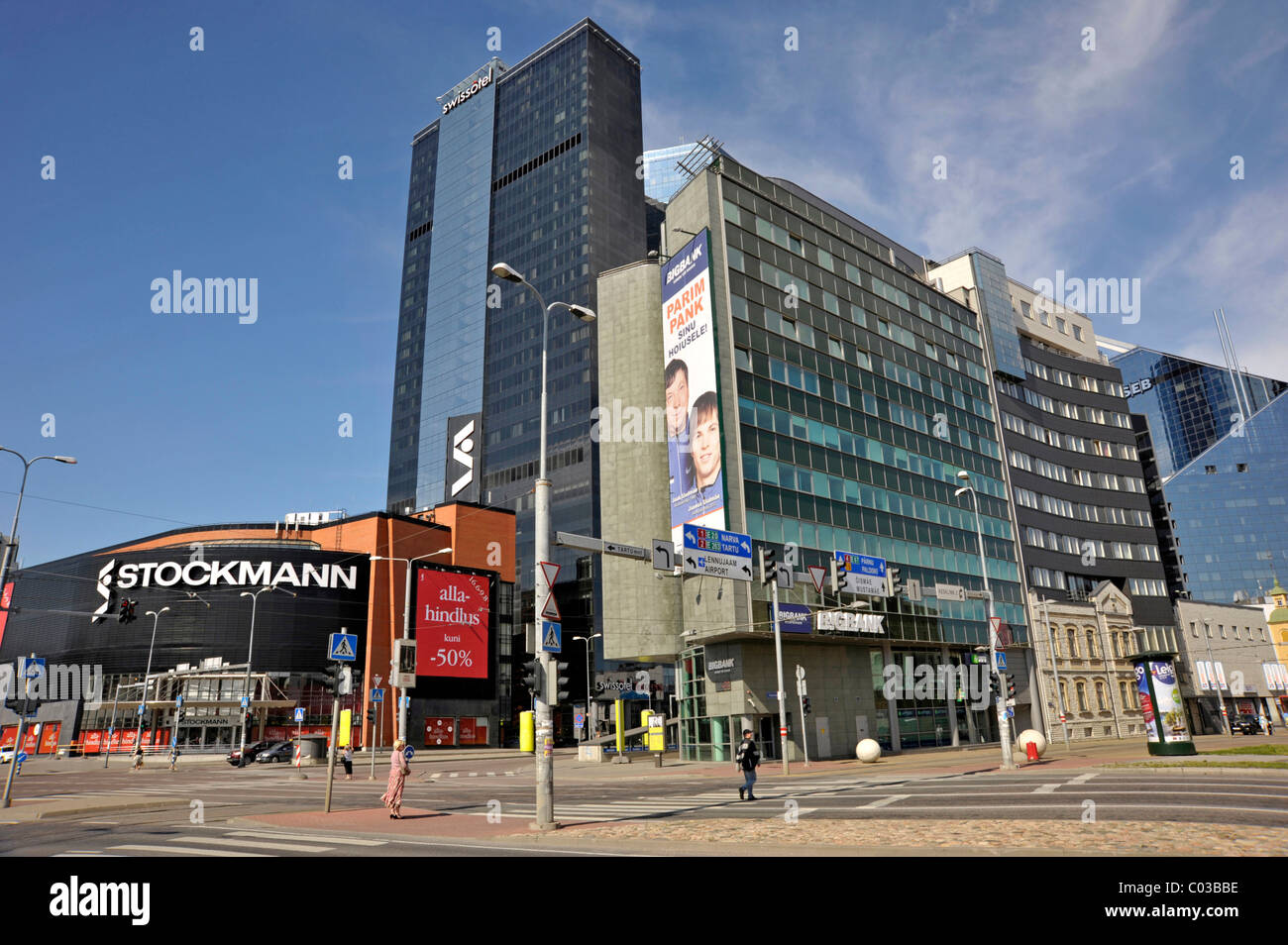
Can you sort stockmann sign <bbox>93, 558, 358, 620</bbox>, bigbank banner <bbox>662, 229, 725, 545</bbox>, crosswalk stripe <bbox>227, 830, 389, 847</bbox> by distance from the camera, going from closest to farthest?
crosswalk stripe <bbox>227, 830, 389, 847</bbox>, bigbank banner <bbox>662, 229, 725, 545</bbox>, stockmann sign <bbox>93, 558, 358, 620</bbox>

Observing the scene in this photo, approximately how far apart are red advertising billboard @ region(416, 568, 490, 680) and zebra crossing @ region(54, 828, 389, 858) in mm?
62782

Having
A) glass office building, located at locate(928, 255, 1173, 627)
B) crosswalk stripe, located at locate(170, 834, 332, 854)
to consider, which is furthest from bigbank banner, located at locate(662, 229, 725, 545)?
glass office building, located at locate(928, 255, 1173, 627)

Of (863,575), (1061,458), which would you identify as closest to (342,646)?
(863,575)

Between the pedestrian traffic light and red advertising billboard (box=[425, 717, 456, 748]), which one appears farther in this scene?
red advertising billboard (box=[425, 717, 456, 748])

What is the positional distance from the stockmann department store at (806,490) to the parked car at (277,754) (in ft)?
91.1

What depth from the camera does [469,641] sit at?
7956 cm

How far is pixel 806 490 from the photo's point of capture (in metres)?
47.2

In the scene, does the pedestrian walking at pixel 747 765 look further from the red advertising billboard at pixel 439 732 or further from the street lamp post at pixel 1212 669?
the street lamp post at pixel 1212 669

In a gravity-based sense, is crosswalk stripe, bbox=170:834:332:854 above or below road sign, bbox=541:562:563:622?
below

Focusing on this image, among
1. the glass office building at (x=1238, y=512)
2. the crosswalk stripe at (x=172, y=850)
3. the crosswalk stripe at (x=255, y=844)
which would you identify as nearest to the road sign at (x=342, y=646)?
the crosswalk stripe at (x=255, y=844)

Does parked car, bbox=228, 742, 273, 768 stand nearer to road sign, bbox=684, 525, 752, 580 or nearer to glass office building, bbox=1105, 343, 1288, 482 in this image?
road sign, bbox=684, 525, 752, 580

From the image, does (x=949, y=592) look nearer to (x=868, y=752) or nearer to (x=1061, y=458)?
(x=868, y=752)

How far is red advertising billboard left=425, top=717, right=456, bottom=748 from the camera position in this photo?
75.7 meters
